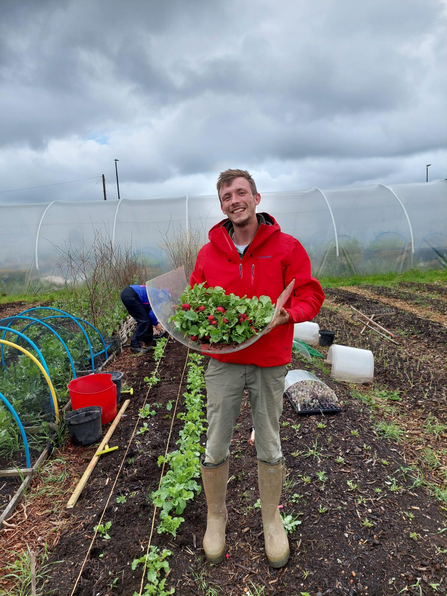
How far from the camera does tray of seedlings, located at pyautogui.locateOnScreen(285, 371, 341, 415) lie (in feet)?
11.2

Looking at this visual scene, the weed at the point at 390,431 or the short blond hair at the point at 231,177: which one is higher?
the short blond hair at the point at 231,177

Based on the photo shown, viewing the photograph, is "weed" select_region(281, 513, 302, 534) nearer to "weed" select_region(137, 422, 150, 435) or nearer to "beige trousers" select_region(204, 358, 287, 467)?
"beige trousers" select_region(204, 358, 287, 467)

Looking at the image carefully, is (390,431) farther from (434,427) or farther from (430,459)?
(434,427)

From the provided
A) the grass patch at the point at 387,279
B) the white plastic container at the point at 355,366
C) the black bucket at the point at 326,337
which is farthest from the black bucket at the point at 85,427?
the grass patch at the point at 387,279

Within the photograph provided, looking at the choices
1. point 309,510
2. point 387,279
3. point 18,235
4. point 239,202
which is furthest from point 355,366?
point 18,235

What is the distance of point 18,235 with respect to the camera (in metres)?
11.7

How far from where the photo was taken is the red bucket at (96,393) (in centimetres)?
354

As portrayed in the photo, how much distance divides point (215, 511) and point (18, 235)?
39.0 ft

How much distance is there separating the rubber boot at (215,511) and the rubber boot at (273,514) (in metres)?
0.20

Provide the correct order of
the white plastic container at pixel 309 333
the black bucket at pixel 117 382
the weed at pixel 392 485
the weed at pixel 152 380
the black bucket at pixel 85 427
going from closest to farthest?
the weed at pixel 392 485
the black bucket at pixel 85 427
the black bucket at pixel 117 382
the weed at pixel 152 380
the white plastic container at pixel 309 333

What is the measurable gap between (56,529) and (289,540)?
4.67 feet

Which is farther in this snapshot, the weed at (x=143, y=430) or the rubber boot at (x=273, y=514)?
the weed at (x=143, y=430)

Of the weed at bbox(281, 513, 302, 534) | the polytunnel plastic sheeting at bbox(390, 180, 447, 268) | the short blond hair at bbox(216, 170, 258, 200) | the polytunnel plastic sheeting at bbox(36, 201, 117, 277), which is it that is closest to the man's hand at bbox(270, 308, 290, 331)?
the short blond hair at bbox(216, 170, 258, 200)

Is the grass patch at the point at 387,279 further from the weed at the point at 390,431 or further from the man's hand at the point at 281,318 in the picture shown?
the man's hand at the point at 281,318
